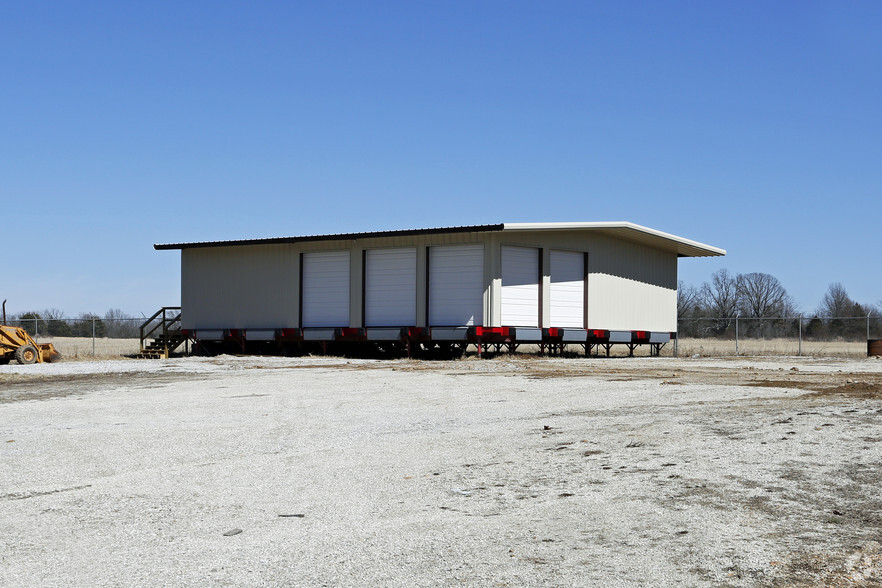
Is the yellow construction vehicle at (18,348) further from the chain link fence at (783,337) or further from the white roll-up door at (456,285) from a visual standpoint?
the chain link fence at (783,337)

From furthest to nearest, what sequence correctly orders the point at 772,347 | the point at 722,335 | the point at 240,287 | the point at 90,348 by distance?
the point at 722,335, the point at 90,348, the point at 772,347, the point at 240,287

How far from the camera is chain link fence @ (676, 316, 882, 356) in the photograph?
145 ft

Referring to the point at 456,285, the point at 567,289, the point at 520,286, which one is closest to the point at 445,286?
the point at 456,285

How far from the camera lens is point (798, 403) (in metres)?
13.4

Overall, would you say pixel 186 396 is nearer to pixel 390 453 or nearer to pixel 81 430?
pixel 81 430

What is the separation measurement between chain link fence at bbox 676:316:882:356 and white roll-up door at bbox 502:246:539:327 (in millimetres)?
11198

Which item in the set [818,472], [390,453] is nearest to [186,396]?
[390,453]

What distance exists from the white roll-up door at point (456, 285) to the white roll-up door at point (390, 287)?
836mm

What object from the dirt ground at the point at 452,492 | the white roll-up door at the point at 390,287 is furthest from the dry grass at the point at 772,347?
the dirt ground at the point at 452,492

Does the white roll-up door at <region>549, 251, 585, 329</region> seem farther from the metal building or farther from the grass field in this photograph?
the grass field

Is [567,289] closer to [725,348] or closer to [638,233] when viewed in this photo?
[638,233]

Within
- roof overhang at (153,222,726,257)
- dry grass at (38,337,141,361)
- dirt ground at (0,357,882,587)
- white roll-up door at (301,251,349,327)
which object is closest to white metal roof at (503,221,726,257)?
roof overhang at (153,222,726,257)

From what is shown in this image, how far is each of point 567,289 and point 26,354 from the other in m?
19.4

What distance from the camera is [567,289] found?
34.3 metres
